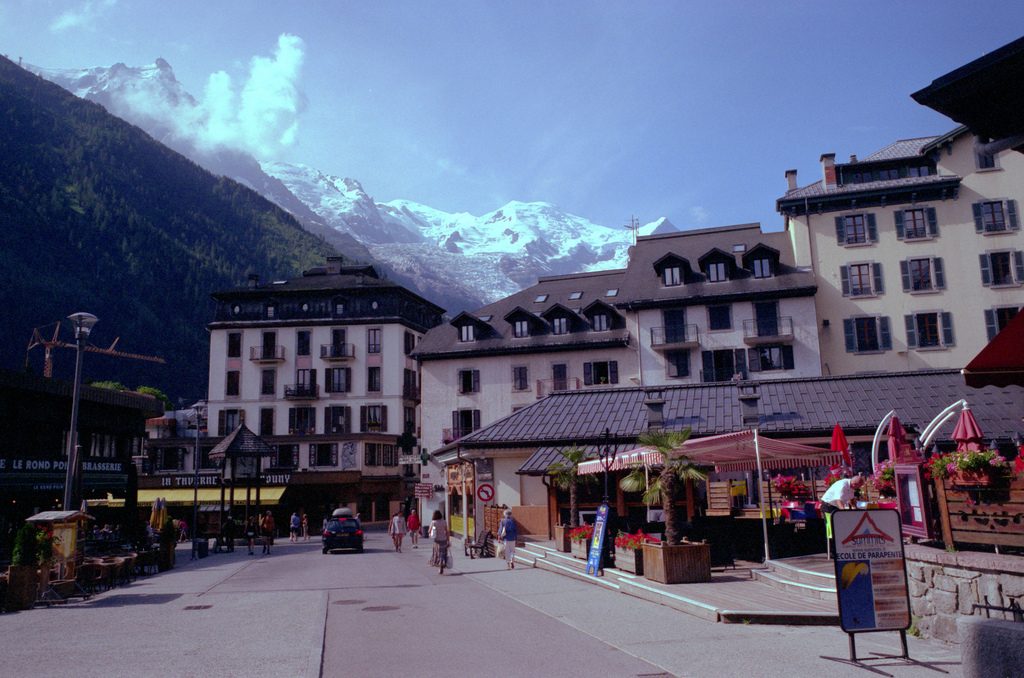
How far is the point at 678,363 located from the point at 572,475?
75.8ft

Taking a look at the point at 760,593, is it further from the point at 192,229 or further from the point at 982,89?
the point at 192,229

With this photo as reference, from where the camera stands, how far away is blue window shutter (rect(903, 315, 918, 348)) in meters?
42.6

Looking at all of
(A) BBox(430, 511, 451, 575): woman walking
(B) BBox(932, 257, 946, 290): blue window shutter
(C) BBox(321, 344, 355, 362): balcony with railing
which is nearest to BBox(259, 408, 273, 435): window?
(C) BBox(321, 344, 355, 362): balcony with railing

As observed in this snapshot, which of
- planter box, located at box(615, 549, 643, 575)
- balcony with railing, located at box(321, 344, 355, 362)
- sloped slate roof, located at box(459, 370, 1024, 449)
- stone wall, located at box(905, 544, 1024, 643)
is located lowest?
planter box, located at box(615, 549, 643, 575)

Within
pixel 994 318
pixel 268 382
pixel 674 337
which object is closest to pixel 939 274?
pixel 994 318

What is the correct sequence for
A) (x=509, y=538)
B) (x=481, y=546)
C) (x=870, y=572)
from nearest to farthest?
(x=870, y=572) → (x=509, y=538) → (x=481, y=546)

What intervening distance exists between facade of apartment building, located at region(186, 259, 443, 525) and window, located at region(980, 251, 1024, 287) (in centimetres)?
4002

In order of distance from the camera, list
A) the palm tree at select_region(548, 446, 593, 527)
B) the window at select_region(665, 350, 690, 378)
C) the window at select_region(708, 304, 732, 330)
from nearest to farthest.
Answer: the palm tree at select_region(548, 446, 593, 527), the window at select_region(708, 304, 732, 330), the window at select_region(665, 350, 690, 378)

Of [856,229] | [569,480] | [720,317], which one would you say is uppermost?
[856,229]

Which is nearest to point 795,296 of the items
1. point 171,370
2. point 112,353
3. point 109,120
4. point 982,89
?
point 982,89

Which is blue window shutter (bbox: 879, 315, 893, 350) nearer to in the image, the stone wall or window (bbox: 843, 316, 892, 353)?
window (bbox: 843, 316, 892, 353)

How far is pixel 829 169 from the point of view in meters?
45.4

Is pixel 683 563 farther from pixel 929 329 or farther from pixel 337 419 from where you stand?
pixel 337 419

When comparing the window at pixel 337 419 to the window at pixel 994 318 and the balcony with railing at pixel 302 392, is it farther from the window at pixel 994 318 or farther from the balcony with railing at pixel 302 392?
the window at pixel 994 318
